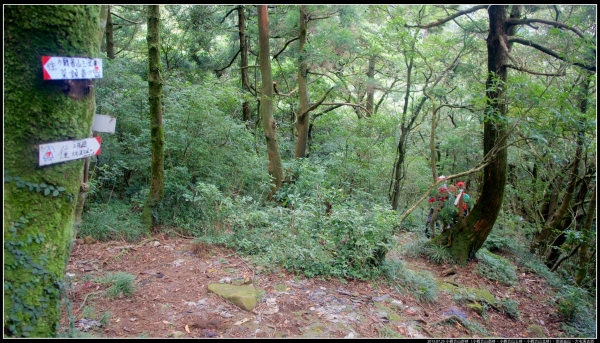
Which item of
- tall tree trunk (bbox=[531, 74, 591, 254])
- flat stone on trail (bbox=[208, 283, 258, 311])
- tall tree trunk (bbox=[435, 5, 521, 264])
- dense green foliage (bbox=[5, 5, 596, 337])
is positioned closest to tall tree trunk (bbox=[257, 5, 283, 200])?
dense green foliage (bbox=[5, 5, 596, 337])

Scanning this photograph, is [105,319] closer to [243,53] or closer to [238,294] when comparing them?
[238,294]

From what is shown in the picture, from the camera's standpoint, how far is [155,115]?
237 inches

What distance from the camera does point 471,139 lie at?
12.9 meters

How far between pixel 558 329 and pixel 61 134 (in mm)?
7388

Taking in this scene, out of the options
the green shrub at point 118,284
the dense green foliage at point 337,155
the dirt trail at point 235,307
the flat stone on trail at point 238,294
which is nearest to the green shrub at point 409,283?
the dense green foliage at point 337,155

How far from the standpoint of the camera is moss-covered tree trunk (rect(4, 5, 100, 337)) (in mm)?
2467

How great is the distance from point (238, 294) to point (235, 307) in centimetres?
19

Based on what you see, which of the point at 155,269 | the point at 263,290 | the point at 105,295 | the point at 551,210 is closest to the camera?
the point at 105,295

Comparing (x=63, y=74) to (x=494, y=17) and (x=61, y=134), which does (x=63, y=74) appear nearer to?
(x=61, y=134)

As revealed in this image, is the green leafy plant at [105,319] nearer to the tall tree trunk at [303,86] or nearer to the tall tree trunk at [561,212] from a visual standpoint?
the tall tree trunk at [303,86]

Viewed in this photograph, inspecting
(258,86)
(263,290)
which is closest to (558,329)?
(263,290)

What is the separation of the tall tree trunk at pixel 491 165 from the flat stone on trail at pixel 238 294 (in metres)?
5.28

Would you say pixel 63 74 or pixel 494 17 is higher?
pixel 494 17

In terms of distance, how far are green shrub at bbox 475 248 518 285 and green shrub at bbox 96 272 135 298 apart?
6774 millimetres
